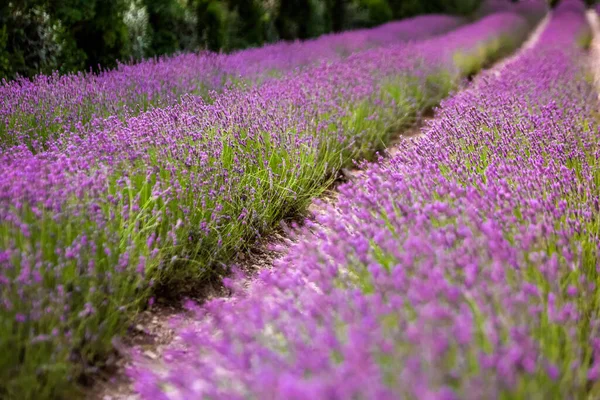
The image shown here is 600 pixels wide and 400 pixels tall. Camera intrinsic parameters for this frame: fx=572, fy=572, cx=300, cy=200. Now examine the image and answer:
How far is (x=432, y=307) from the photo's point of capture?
1582 millimetres

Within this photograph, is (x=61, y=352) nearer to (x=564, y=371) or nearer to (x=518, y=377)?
(x=518, y=377)

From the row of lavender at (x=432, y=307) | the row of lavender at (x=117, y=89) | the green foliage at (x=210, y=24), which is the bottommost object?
the row of lavender at (x=432, y=307)

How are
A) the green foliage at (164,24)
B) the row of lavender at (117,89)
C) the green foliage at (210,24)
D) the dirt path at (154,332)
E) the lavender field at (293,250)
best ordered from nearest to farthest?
the lavender field at (293,250) → the dirt path at (154,332) → the row of lavender at (117,89) → the green foliage at (164,24) → the green foliage at (210,24)

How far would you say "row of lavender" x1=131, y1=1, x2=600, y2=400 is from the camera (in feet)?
4.74

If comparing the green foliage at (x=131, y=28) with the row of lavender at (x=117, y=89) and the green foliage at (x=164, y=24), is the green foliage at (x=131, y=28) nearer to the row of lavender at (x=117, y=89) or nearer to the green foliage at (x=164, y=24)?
the green foliage at (x=164, y=24)

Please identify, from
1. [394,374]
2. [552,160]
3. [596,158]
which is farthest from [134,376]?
[596,158]

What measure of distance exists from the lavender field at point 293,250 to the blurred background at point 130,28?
138 centimetres

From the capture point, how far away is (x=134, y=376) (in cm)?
221

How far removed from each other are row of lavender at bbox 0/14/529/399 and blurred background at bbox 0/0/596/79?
268 centimetres

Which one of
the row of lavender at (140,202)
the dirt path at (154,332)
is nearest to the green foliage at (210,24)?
the row of lavender at (140,202)

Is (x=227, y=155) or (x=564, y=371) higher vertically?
(x=227, y=155)

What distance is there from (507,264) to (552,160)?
1329mm

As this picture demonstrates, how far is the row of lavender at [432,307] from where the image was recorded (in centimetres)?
144

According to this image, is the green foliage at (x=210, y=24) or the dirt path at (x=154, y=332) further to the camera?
the green foliage at (x=210, y=24)
